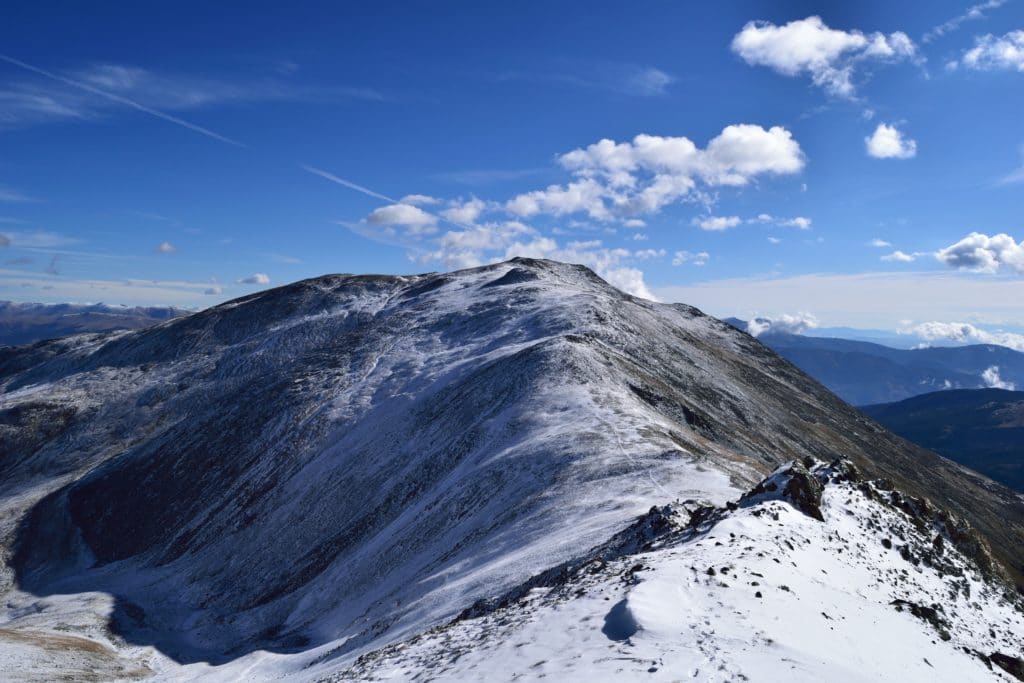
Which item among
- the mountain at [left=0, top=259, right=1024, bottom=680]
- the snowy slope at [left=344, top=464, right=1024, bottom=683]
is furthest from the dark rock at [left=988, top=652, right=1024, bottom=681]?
the mountain at [left=0, top=259, right=1024, bottom=680]

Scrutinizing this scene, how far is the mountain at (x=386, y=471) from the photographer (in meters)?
33.1

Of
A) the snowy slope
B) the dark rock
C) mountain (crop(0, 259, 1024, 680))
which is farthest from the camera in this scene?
mountain (crop(0, 259, 1024, 680))

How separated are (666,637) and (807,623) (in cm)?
444

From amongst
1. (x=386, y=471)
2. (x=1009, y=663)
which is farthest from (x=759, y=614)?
(x=386, y=471)

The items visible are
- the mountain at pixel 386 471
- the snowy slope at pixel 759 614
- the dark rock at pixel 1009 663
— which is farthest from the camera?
the mountain at pixel 386 471

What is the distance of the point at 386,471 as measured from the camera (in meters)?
58.0

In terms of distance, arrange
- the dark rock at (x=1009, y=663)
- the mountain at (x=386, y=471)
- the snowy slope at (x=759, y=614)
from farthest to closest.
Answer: the mountain at (x=386, y=471)
the dark rock at (x=1009, y=663)
the snowy slope at (x=759, y=614)

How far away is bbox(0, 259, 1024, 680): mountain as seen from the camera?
108 ft

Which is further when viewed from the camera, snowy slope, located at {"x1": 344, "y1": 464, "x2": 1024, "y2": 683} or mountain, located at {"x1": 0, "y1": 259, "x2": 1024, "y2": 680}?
mountain, located at {"x1": 0, "y1": 259, "x2": 1024, "y2": 680}

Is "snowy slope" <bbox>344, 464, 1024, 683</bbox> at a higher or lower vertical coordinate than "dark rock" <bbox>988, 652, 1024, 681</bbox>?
higher

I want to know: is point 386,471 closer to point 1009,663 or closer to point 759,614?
point 759,614

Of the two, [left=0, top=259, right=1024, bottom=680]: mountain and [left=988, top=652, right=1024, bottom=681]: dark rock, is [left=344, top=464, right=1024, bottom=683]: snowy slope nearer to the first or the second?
[left=988, top=652, right=1024, bottom=681]: dark rock

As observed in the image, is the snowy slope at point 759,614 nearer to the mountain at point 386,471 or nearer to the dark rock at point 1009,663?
the dark rock at point 1009,663

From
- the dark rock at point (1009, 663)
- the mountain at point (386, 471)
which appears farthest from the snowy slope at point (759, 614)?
the mountain at point (386, 471)
